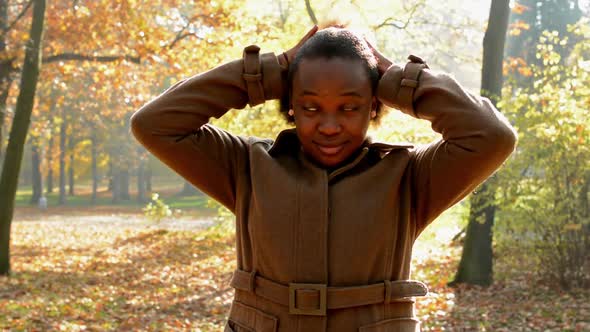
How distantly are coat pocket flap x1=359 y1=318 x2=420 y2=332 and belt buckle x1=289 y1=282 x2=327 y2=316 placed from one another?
132 mm

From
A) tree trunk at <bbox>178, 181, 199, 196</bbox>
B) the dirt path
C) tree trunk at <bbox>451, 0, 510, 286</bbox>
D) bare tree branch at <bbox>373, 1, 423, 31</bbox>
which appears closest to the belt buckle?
tree trunk at <bbox>451, 0, 510, 286</bbox>

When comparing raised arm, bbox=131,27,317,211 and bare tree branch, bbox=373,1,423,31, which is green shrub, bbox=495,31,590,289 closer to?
bare tree branch, bbox=373,1,423,31

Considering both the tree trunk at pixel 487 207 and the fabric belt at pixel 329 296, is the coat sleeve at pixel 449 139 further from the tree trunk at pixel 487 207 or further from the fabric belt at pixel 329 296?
the tree trunk at pixel 487 207

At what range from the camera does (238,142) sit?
2383 millimetres

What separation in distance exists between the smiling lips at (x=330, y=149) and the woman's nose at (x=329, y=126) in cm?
6

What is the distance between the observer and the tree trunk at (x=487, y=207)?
9852 mm

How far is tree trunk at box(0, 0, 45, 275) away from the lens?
10961 mm

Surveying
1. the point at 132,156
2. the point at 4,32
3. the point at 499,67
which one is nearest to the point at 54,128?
the point at 132,156

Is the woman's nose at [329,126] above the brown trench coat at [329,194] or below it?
above

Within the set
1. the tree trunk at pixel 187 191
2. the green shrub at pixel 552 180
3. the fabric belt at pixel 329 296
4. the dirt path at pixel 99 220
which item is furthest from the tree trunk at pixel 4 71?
the tree trunk at pixel 187 191

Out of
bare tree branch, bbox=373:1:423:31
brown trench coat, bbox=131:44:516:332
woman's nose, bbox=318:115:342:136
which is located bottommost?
brown trench coat, bbox=131:44:516:332

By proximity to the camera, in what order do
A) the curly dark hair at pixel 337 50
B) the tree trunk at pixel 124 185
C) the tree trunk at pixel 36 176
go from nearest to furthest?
the curly dark hair at pixel 337 50
the tree trunk at pixel 36 176
the tree trunk at pixel 124 185

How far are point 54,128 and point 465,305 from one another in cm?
2805

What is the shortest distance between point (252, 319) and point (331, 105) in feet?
2.36
